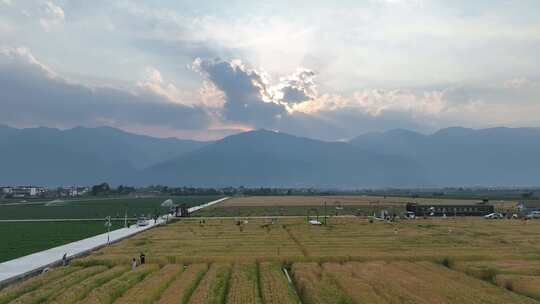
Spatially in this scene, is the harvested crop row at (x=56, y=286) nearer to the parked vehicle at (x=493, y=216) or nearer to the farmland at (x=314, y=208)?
the farmland at (x=314, y=208)

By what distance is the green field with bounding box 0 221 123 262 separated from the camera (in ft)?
175

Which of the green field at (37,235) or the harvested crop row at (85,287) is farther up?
the harvested crop row at (85,287)

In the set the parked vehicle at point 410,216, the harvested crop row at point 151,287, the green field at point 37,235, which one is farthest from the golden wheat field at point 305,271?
the parked vehicle at point 410,216

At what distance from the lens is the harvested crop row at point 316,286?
91.5ft

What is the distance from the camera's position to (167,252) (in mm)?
46906

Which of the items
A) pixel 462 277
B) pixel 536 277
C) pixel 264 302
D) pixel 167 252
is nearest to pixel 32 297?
pixel 264 302

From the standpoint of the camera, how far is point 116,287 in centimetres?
3058

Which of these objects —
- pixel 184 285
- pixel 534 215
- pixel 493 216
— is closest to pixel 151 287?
pixel 184 285

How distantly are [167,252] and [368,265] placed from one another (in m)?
20.0

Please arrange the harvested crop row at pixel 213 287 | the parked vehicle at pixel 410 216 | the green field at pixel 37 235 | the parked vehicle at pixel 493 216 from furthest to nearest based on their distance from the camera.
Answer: the parked vehicle at pixel 410 216
the parked vehicle at pixel 493 216
the green field at pixel 37 235
the harvested crop row at pixel 213 287

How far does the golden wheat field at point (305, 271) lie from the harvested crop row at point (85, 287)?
0.07 metres

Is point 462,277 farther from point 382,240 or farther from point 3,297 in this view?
point 3,297

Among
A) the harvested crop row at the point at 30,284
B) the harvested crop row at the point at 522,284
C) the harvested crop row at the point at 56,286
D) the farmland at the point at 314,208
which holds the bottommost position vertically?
the harvested crop row at the point at 522,284

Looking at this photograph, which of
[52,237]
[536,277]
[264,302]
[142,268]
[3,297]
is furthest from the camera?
[52,237]
